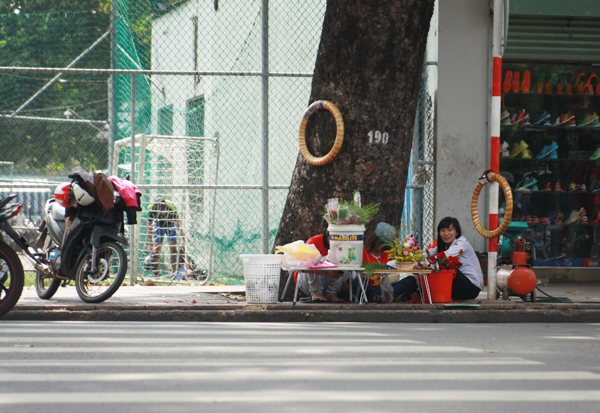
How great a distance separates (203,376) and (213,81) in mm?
13320

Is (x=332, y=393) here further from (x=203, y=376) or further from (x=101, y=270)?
(x=101, y=270)

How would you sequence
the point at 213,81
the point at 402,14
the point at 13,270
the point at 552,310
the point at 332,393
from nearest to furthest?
1. the point at 332,393
2. the point at 13,270
3. the point at 552,310
4. the point at 402,14
5. the point at 213,81

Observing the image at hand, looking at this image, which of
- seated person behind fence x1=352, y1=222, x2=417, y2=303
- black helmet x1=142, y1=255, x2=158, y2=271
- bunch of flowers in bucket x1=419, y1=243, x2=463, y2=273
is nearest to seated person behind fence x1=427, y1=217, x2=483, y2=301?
bunch of flowers in bucket x1=419, y1=243, x2=463, y2=273

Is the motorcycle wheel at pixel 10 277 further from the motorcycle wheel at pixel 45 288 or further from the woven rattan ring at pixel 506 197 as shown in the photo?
the woven rattan ring at pixel 506 197

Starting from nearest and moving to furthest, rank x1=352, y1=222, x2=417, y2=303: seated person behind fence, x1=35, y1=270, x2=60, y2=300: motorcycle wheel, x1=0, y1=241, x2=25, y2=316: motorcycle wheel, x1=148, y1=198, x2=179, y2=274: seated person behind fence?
x1=0, y1=241, x2=25, y2=316: motorcycle wheel, x1=352, y1=222, x2=417, y2=303: seated person behind fence, x1=35, y1=270, x2=60, y2=300: motorcycle wheel, x1=148, y1=198, x2=179, y2=274: seated person behind fence

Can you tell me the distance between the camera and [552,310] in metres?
9.45

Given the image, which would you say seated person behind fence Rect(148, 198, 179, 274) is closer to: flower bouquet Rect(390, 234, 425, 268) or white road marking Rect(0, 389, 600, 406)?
flower bouquet Rect(390, 234, 425, 268)

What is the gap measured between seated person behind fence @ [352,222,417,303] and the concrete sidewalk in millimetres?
423

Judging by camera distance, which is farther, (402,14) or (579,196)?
(579,196)

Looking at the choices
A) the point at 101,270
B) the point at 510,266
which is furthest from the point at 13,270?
the point at 510,266

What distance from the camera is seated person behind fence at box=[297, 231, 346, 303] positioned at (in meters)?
9.86

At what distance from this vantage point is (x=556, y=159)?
537 inches

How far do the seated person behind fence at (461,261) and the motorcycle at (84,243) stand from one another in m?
3.42

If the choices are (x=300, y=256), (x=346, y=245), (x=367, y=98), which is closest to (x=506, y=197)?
(x=367, y=98)
